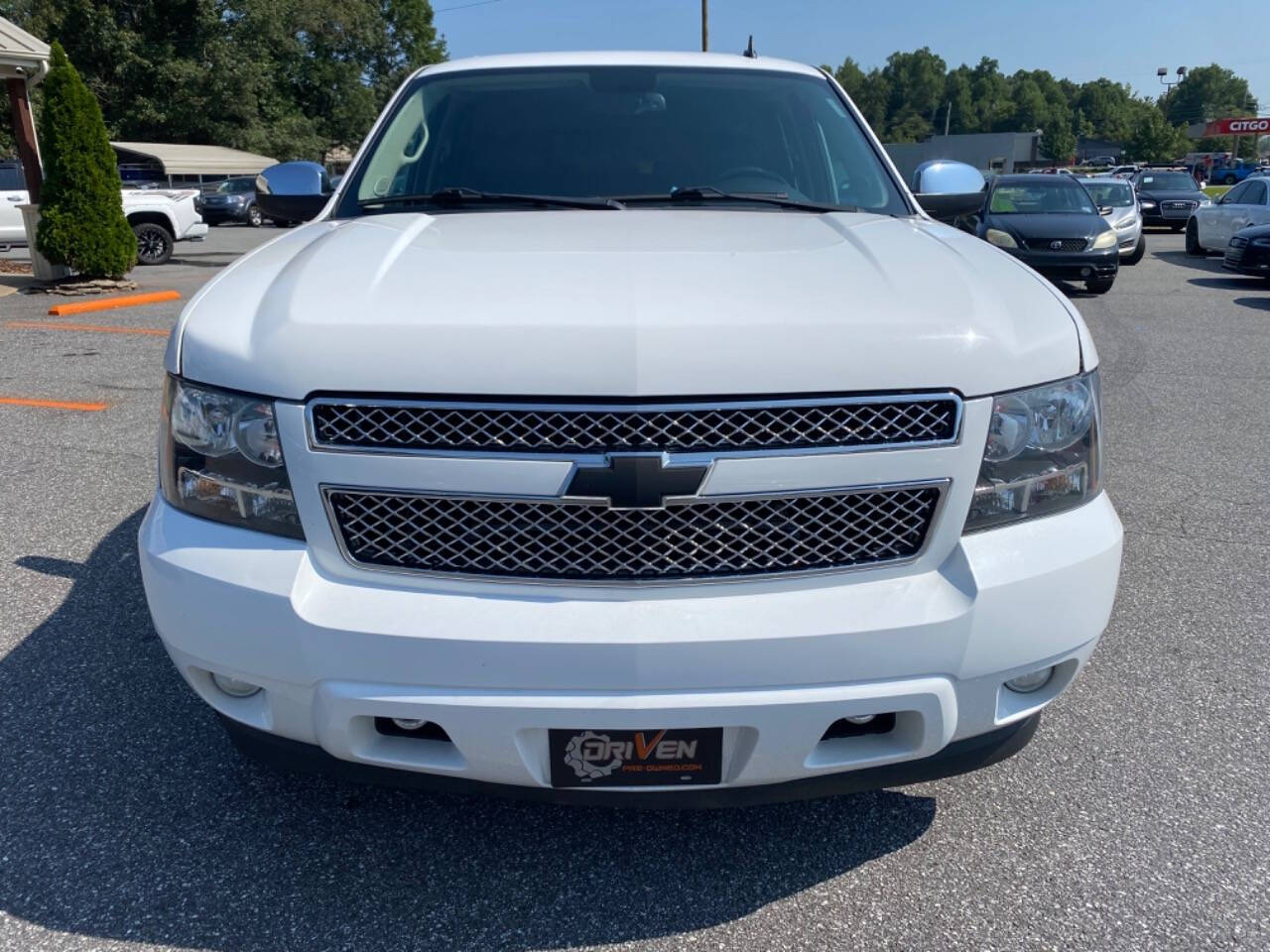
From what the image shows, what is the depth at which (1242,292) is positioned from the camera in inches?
518

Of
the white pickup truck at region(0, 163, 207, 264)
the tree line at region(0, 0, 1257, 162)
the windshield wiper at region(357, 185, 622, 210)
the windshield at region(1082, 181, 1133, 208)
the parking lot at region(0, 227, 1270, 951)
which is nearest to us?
the parking lot at region(0, 227, 1270, 951)

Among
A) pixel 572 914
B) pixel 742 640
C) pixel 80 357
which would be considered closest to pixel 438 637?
pixel 742 640

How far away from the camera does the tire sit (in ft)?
53.7

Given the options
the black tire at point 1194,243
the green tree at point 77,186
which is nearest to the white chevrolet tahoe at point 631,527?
the green tree at point 77,186

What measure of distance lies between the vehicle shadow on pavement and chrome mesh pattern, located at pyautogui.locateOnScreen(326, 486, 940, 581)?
0.38m

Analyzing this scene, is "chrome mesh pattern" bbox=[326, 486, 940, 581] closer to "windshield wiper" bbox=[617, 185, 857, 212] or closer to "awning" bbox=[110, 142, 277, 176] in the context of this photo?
"windshield wiper" bbox=[617, 185, 857, 212]

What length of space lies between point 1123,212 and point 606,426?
56.2 feet

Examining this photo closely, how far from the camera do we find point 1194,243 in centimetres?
1808

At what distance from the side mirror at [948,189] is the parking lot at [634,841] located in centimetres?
152

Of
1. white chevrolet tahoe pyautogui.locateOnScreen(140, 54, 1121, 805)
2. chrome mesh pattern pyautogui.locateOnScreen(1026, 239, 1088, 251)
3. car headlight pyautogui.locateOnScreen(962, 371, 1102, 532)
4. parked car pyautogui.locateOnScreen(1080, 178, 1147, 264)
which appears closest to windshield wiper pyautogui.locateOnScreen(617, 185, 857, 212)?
white chevrolet tahoe pyautogui.locateOnScreen(140, 54, 1121, 805)

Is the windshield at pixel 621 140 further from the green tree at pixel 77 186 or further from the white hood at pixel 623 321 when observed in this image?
the green tree at pixel 77 186

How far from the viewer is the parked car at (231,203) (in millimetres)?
30578

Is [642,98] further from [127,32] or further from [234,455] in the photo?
[127,32]

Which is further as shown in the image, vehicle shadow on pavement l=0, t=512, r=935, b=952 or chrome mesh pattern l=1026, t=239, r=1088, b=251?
chrome mesh pattern l=1026, t=239, r=1088, b=251
